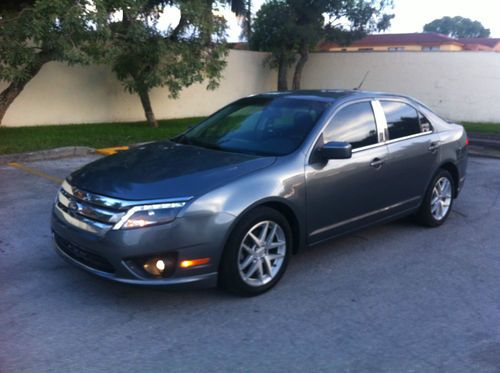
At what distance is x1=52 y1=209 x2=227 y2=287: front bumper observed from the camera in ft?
12.2

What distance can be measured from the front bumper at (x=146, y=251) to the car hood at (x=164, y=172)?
0.27 metres

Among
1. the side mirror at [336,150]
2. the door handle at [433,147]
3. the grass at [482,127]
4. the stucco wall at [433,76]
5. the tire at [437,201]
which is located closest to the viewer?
the side mirror at [336,150]

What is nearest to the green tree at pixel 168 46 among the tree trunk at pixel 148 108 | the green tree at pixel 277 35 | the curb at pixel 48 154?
the tree trunk at pixel 148 108

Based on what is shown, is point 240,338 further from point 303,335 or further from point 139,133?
point 139,133

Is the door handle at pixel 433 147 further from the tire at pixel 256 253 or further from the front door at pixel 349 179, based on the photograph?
the tire at pixel 256 253

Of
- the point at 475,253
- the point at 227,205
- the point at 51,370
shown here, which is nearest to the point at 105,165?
the point at 227,205

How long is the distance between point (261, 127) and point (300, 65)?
619 inches

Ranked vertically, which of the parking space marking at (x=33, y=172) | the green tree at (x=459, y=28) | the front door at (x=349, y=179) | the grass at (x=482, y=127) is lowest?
the grass at (x=482, y=127)

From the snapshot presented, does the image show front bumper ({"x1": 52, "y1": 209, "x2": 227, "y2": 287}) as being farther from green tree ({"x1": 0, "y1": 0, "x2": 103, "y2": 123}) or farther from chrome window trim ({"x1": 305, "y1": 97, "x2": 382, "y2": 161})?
green tree ({"x1": 0, "y1": 0, "x2": 103, "y2": 123})

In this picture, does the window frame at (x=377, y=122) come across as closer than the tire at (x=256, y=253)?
No

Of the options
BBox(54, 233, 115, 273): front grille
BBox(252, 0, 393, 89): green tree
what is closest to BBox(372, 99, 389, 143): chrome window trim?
BBox(54, 233, 115, 273): front grille

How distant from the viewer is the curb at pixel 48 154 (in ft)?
31.6

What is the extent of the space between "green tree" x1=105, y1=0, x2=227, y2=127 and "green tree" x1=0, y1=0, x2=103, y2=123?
1.56 metres

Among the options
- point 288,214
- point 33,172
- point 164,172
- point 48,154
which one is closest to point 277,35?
point 48,154
